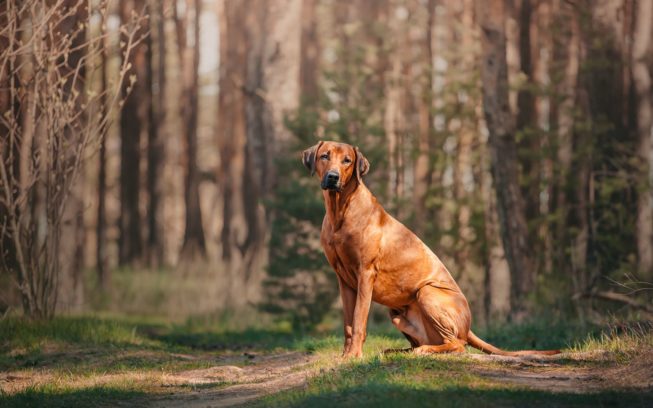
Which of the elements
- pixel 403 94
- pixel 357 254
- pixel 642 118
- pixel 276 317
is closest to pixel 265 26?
pixel 276 317

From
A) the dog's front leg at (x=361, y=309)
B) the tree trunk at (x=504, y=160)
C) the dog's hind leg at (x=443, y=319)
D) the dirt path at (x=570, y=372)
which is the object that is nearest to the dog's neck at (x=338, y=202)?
the dog's front leg at (x=361, y=309)

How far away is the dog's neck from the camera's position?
8141 mm

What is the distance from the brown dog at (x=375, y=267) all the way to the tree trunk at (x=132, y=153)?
60.7ft

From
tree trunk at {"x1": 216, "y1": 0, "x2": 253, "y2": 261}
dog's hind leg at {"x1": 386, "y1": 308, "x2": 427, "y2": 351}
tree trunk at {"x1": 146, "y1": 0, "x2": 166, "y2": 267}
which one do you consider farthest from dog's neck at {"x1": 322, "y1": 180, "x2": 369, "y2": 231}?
tree trunk at {"x1": 216, "y1": 0, "x2": 253, "y2": 261}

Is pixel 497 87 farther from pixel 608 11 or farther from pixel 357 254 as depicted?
pixel 357 254

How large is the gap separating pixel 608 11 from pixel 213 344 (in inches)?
398

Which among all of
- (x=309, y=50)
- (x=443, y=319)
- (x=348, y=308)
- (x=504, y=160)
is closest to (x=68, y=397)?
(x=348, y=308)

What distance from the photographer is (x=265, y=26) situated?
20.3 m

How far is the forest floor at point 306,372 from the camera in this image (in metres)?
6.34

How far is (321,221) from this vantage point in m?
15.8

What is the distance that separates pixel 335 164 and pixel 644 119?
10.3 metres

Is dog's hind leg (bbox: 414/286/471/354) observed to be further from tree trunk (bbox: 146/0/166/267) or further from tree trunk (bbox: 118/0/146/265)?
tree trunk (bbox: 146/0/166/267)

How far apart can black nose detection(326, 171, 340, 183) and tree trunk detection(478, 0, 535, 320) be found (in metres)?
7.78

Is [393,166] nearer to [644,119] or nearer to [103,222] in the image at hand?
[644,119]
